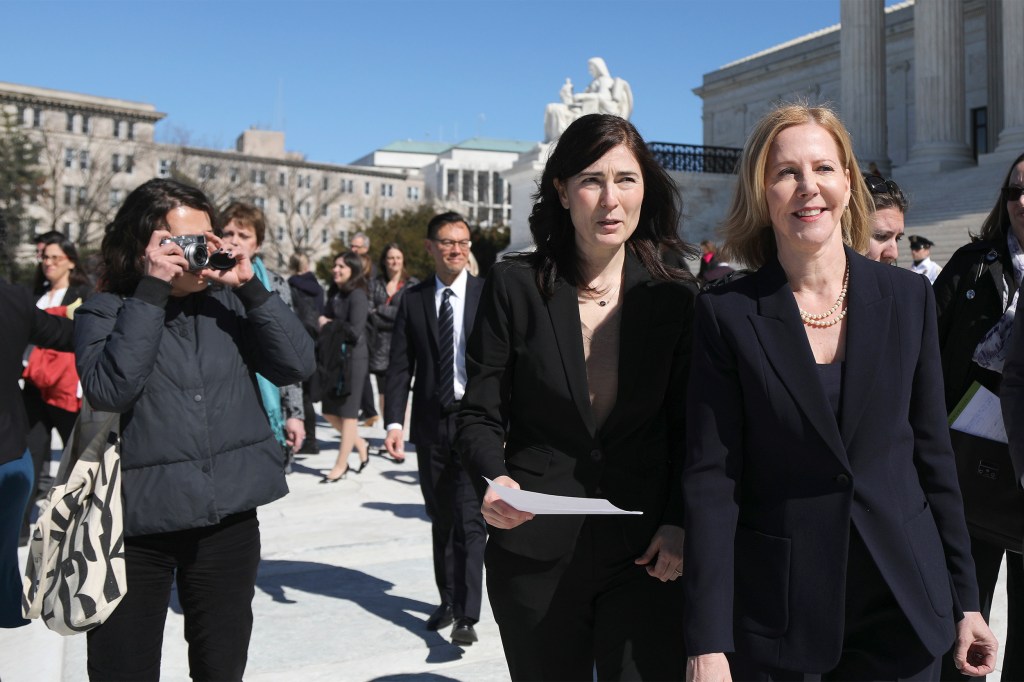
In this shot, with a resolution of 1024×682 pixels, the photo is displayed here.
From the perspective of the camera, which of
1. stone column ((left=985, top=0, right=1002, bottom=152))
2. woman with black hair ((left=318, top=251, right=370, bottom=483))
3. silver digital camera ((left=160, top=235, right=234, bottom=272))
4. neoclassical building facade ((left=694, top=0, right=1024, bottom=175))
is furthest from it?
stone column ((left=985, top=0, right=1002, bottom=152))

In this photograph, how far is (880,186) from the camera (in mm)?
3957

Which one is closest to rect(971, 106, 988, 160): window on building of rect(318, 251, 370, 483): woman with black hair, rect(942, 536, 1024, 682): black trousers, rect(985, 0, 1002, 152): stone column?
rect(985, 0, 1002, 152): stone column

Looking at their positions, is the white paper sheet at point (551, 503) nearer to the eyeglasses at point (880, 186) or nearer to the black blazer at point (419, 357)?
the eyeglasses at point (880, 186)

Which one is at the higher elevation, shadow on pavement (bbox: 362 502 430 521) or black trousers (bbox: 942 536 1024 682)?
→ black trousers (bbox: 942 536 1024 682)

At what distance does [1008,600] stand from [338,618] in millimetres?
3472

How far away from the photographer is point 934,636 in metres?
2.10

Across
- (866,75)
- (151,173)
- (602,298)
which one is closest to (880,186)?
(602,298)

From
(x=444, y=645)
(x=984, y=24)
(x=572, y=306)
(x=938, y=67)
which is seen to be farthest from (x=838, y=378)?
(x=984, y=24)

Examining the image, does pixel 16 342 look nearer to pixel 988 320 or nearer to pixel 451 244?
pixel 451 244

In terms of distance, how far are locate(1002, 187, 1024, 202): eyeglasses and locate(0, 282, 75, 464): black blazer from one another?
12.0 feet

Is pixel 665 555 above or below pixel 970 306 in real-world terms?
below

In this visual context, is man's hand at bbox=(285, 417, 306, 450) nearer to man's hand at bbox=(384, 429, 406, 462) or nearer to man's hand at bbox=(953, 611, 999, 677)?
man's hand at bbox=(384, 429, 406, 462)

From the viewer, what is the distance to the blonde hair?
235 centimetres

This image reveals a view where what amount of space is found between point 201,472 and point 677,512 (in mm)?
1521
